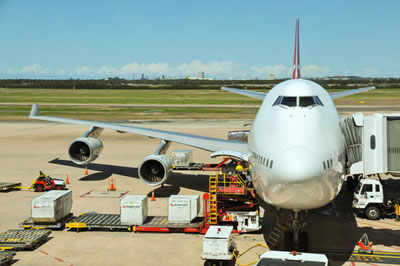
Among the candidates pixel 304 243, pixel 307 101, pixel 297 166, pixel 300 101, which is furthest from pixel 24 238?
pixel 307 101

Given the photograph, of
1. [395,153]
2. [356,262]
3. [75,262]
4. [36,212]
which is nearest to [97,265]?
[75,262]

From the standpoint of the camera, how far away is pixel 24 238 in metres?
17.2

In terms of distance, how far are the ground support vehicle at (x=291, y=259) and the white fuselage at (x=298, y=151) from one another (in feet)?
5.58

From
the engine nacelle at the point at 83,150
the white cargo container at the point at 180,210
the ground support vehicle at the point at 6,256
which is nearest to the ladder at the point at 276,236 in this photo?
the white cargo container at the point at 180,210

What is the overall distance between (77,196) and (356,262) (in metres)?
15.6

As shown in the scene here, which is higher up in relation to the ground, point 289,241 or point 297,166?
point 297,166

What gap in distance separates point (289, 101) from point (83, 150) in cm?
1790

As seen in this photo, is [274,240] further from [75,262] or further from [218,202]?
[75,262]

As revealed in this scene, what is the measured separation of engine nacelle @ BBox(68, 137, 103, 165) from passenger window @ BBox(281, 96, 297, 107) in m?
16.7

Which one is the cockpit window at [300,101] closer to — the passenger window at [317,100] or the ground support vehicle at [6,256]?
the passenger window at [317,100]

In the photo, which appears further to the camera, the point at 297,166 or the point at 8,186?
the point at 8,186

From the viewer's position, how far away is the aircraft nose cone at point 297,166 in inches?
459

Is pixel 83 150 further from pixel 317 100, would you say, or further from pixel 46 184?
pixel 317 100

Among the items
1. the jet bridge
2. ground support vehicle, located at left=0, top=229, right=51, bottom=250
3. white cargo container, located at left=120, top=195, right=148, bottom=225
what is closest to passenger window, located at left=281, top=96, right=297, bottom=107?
the jet bridge
